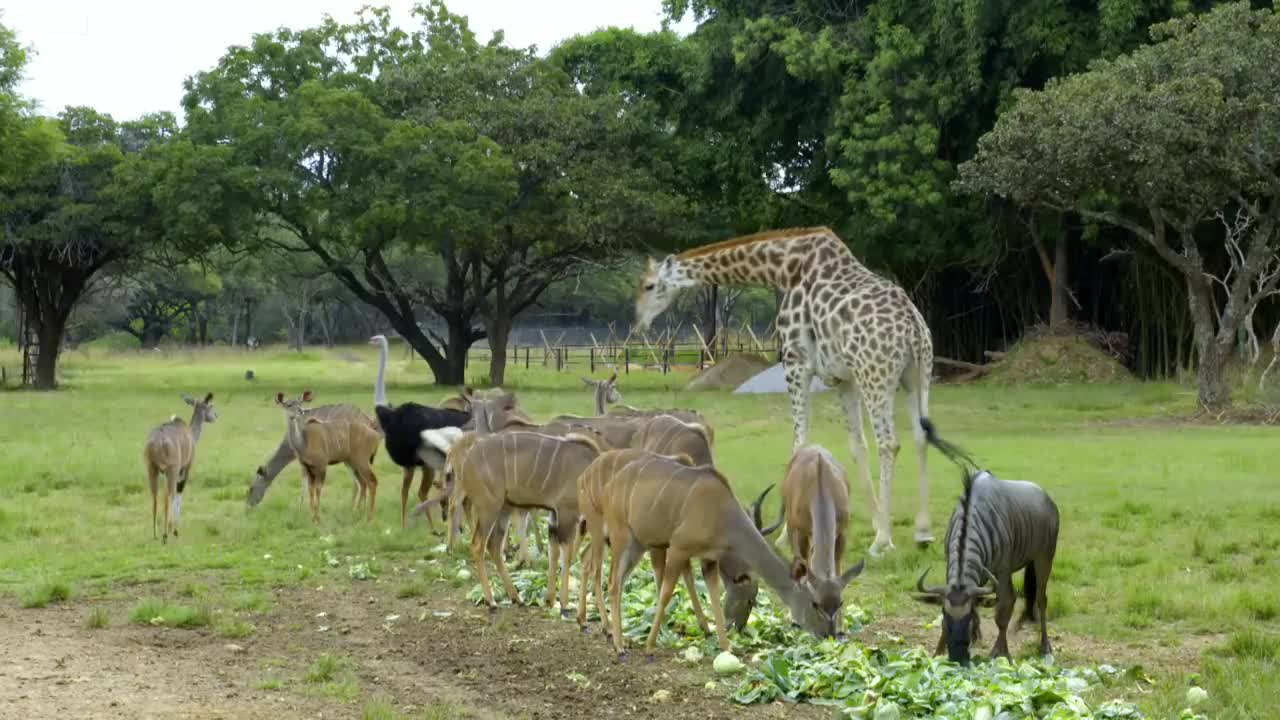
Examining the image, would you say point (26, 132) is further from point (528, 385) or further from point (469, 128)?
point (528, 385)

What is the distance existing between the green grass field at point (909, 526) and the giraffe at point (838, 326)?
0.80 metres

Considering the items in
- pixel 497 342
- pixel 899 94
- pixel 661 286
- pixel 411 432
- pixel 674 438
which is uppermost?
pixel 899 94

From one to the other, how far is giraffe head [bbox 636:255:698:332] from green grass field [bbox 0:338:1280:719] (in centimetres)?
256

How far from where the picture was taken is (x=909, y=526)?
12984mm

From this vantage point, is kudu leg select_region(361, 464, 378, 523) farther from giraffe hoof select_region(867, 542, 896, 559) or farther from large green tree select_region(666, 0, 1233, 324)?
large green tree select_region(666, 0, 1233, 324)

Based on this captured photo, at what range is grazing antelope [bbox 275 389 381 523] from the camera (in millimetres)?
13602

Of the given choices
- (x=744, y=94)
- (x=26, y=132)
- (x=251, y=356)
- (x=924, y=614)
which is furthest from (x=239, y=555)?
(x=251, y=356)

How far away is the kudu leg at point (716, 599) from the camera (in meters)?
8.06

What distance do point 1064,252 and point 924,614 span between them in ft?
82.1

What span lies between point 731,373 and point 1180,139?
15.8 m

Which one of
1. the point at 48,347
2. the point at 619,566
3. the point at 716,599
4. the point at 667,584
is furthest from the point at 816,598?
the point at 48,347

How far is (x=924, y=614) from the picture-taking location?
9461 mm

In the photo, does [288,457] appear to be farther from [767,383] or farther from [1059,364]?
[1059,364]

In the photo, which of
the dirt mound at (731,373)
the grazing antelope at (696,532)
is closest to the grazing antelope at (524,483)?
the grazing antelope at (696,532)
